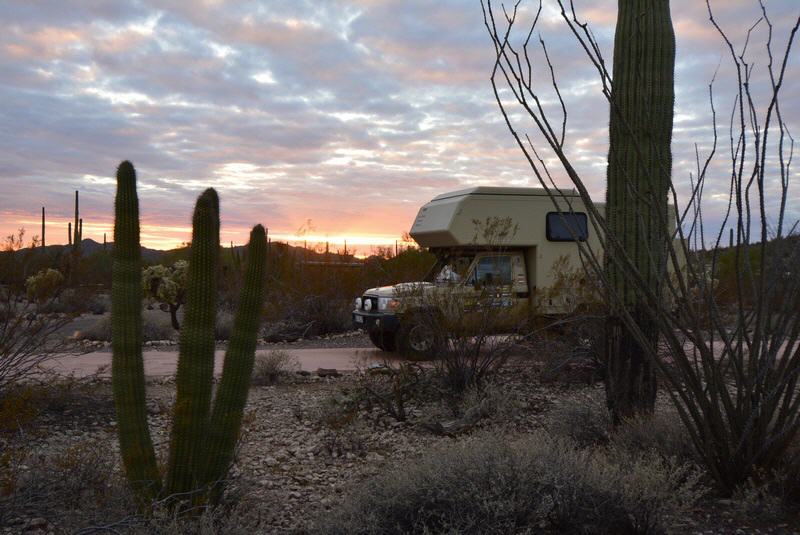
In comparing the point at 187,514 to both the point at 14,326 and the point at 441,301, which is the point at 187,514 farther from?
the point at 441,301

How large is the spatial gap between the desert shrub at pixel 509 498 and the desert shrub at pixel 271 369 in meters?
6.19

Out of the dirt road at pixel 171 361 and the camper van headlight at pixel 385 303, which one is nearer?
the dirt road at pixel 171 361

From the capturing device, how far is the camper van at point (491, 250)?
11805 millimetres

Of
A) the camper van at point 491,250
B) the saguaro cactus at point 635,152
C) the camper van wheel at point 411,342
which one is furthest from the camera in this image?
the camper van at point 491,250

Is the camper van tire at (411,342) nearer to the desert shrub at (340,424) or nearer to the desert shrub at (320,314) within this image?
the desert shrub at (340,424)

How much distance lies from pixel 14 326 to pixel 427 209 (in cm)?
850

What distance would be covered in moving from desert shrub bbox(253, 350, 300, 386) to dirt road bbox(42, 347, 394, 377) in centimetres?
53

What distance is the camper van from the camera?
1180 centimetres

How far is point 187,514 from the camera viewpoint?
4.26 meters

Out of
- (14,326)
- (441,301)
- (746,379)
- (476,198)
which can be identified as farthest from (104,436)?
(476,198)

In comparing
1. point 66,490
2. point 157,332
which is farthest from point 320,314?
point 66,490

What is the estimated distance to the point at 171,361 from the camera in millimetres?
12461

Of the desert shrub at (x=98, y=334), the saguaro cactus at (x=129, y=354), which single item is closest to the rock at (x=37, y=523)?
the saguaro cactus at (x=129, y=354)

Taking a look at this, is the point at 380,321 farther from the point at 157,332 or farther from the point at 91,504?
the point at 91,504
